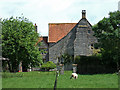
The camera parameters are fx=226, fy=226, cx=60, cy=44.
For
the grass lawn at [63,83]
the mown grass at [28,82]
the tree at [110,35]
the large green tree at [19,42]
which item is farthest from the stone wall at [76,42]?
the mown grass at [28,82]

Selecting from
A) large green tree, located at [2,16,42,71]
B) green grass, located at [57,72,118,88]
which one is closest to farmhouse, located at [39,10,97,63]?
large green tree, located at [2,16,42,71]

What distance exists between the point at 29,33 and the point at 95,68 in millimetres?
11904

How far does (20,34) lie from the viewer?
34.8 meters

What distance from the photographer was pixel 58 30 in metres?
52.4

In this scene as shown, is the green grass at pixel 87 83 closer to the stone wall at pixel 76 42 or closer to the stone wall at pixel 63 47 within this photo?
the stone wall at pixel 76 42

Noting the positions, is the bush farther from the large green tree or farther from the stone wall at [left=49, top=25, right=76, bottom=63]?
the large green tree

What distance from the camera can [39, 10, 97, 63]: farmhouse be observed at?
156 ft

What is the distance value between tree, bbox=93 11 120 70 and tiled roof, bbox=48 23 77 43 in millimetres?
20143

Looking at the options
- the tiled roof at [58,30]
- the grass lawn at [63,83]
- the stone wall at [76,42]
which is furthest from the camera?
the tiled roof at [58,30]

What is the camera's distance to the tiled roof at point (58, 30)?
51094 mm

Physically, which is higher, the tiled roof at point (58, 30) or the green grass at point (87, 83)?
the tiled roof at point (58, 30)

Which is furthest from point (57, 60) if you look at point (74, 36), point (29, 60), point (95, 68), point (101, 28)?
point (101, 28)

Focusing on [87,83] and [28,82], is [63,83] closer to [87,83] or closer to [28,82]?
[87,83]

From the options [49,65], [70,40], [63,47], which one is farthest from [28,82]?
[70,40]
